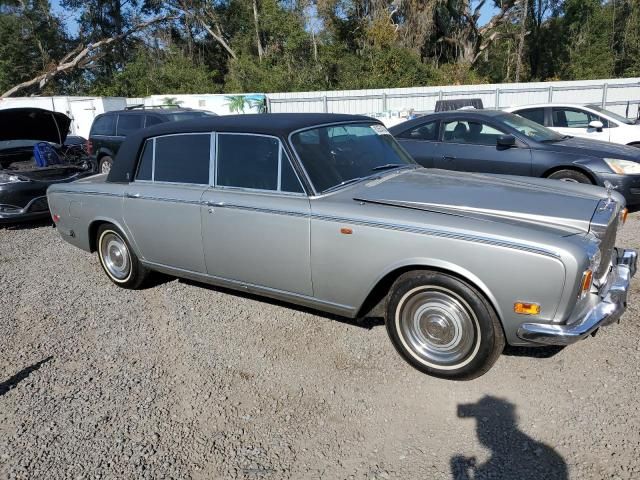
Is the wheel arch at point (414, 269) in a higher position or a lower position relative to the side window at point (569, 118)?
lower

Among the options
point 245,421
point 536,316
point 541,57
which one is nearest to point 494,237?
point 536,316

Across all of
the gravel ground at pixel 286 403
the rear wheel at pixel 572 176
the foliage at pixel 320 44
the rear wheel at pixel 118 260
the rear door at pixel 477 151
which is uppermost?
the foliage at pixel 320 44

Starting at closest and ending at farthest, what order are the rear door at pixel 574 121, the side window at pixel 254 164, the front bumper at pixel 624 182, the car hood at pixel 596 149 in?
the side window at pixel 254 164
the front bumper at pixel 624 182
the car hood at pixel 596 149
the rear door at pixel 574 121

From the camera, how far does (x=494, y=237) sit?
113 inches

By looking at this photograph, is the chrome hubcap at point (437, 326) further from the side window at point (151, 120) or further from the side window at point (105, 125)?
the side window at point (105, 125)

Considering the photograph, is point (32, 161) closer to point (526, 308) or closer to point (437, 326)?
point (437, 326)

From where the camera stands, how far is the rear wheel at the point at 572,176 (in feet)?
21.7

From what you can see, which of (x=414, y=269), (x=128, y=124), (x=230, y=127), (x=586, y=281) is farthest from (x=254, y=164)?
(x=128, y=124)

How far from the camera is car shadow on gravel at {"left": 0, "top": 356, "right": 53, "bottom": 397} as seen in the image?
3397mm

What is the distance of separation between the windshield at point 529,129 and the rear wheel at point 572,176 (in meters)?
0.57

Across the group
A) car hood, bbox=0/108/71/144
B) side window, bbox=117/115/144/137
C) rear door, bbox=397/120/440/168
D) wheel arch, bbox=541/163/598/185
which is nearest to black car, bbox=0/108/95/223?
car hood, bbox=0/108/71/144

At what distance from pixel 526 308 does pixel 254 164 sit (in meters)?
2.24

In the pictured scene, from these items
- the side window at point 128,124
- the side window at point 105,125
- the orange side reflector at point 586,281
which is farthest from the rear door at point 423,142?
the side window at point 105,125

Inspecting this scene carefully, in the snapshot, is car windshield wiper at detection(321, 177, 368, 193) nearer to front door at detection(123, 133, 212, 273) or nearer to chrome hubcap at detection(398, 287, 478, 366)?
chrome hubcap at detection(398, 287, 478, 366)
